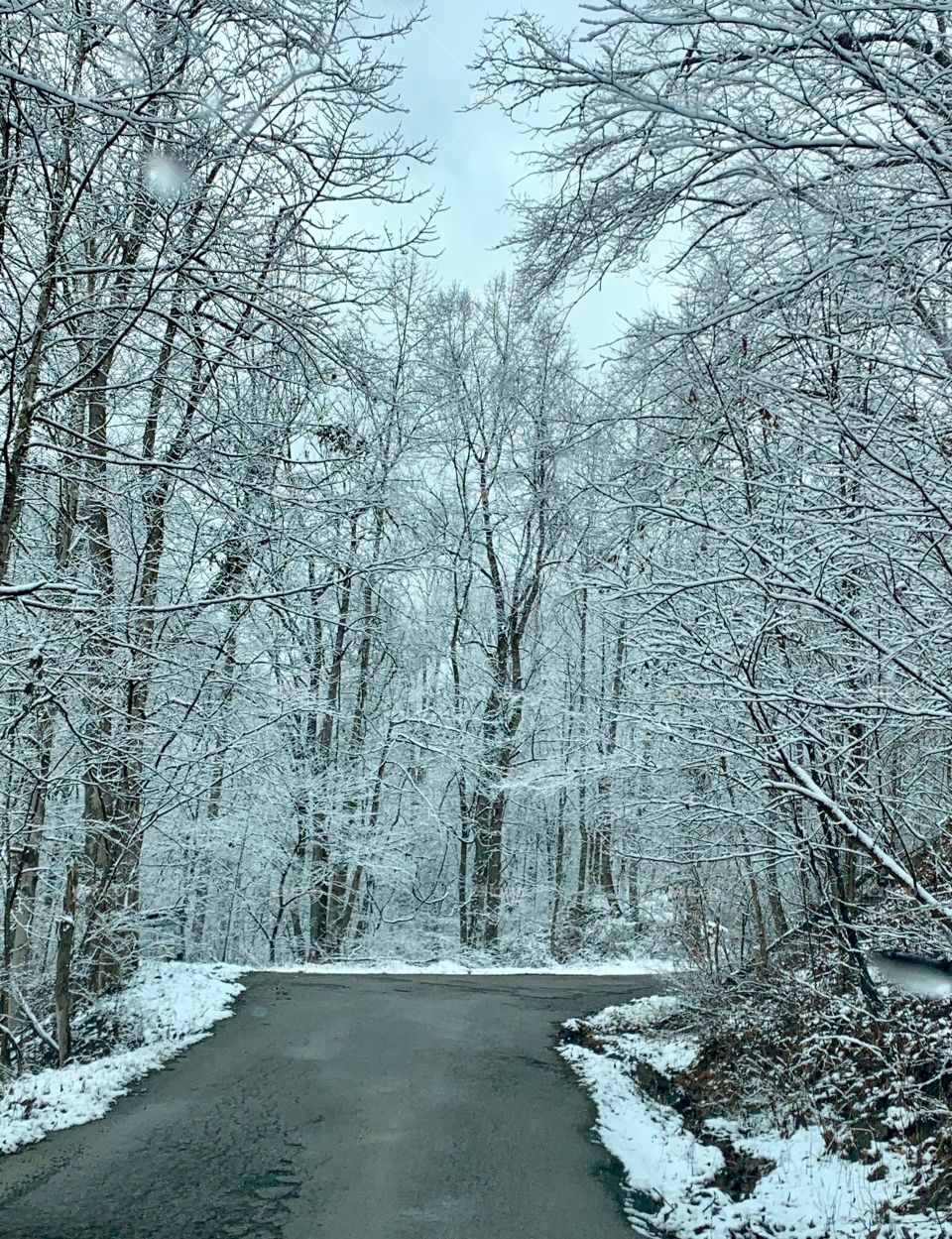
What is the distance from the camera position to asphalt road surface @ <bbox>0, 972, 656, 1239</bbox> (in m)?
4.93

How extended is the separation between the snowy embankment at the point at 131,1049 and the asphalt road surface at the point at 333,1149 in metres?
0.20

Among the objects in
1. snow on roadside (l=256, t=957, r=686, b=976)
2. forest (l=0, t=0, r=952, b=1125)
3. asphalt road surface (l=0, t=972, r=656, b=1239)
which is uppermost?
forest (l=0, t=0, r=952, b=1125)

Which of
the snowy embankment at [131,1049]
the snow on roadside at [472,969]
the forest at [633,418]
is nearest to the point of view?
the forest at [633,418]

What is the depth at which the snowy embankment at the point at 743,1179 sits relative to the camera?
4656 mm

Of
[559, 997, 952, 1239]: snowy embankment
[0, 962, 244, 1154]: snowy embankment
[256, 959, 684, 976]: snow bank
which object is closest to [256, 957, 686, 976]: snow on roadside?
[256, 959, 684, 976]: snow bank

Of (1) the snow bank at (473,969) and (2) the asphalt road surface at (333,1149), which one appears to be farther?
(1) the snow bank at (473,969)

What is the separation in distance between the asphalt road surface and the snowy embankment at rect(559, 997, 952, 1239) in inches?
10.2

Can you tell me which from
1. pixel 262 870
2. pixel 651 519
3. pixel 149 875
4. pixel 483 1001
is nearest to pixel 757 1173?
pixel 651 519

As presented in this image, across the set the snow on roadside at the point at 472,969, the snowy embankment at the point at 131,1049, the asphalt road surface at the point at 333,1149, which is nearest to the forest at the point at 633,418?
the snowy embankment at the point at 131,1049

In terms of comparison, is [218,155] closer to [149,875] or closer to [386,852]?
[149,875]

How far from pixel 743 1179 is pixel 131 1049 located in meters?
5.63

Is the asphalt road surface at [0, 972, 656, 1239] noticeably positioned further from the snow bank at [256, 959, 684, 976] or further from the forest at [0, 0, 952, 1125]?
the snow bank at [256, 959, 684, 976]

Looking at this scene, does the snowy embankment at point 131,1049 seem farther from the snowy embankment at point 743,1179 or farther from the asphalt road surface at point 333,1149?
the snowy embankment at point 743,1179

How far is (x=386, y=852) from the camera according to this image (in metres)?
18.0
